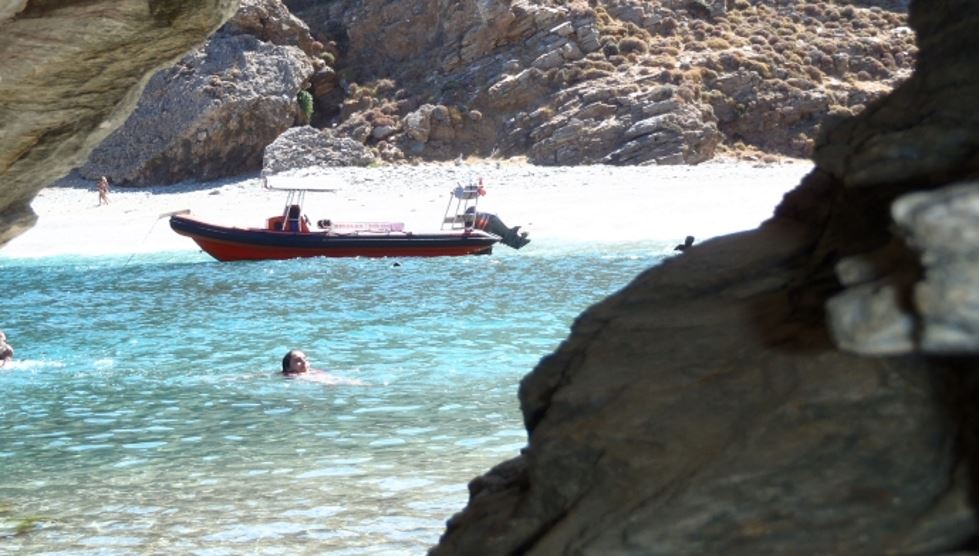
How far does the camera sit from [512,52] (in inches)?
2032

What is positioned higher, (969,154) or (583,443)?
(969,154)

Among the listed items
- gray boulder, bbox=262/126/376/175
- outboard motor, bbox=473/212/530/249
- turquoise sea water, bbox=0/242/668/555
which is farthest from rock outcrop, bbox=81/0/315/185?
turquoise sea water, bbox=0/242/668/555

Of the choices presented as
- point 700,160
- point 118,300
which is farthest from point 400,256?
point 700,160

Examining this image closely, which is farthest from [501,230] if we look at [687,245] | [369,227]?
[687,245]

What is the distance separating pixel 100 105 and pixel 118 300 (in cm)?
1988

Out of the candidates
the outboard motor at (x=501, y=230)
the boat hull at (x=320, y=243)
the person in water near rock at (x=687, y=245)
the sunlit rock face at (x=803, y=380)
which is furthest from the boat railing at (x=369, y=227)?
the sunlit rock face at (x=803, y=380)

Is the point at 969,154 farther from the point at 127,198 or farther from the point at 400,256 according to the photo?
the point at 127,198

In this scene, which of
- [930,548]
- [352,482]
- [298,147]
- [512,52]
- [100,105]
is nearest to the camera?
[930,548]

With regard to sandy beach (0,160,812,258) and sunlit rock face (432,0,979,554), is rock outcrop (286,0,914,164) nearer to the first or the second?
sandy beach (0,160,812,258)

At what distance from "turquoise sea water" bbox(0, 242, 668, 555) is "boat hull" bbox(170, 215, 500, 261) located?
3792 mm

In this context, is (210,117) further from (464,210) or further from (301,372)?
(301,372)

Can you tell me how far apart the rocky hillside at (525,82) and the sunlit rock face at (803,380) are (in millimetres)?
39348

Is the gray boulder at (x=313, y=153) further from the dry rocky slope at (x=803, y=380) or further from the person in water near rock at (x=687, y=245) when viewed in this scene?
the dry rocky slope at (x=803, y=380)

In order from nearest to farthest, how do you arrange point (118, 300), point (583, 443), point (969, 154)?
point (969, 154), point (583, 443), point (118, 300)
